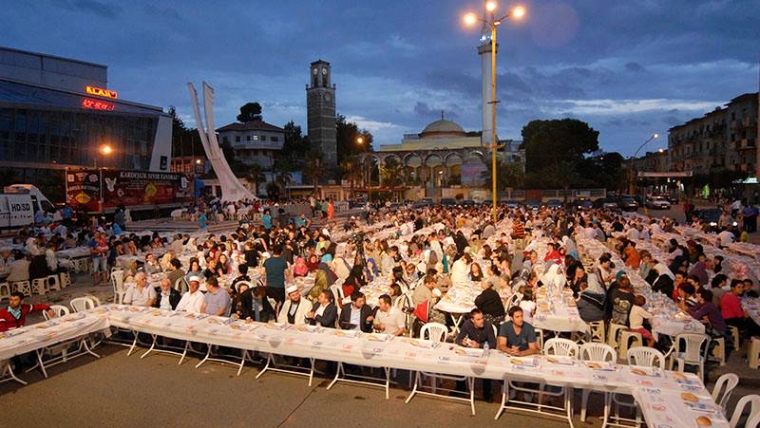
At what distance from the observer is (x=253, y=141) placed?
265ft

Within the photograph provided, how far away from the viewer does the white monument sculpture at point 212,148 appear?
34125 mm

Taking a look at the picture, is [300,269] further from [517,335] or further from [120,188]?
[120,188]

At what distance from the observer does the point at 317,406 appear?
6.68m

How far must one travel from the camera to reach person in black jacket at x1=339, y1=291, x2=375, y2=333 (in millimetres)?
8016

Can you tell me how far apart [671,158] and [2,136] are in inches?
3939

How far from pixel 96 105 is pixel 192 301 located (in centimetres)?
4659

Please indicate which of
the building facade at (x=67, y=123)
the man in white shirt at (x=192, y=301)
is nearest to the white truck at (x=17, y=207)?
the building facade at (x=67, y=123)

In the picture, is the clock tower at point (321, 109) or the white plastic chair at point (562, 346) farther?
the clock tower at point (321, 109)

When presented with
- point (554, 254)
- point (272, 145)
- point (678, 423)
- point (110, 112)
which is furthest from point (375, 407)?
point (272, 145)

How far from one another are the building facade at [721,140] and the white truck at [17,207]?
190ft

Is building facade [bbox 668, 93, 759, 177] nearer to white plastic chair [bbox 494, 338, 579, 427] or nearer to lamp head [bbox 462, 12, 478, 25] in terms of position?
lamp head [bbox 462, 12, 478, 25]

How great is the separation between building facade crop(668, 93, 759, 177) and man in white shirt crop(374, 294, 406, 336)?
53.5 m

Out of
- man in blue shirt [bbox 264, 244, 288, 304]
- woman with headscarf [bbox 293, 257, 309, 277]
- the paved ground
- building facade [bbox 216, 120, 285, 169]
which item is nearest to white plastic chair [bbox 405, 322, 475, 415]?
the paved ground

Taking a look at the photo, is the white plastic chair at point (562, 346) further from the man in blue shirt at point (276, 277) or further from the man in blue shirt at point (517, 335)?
the man in blue shirt at point (276, 277)
